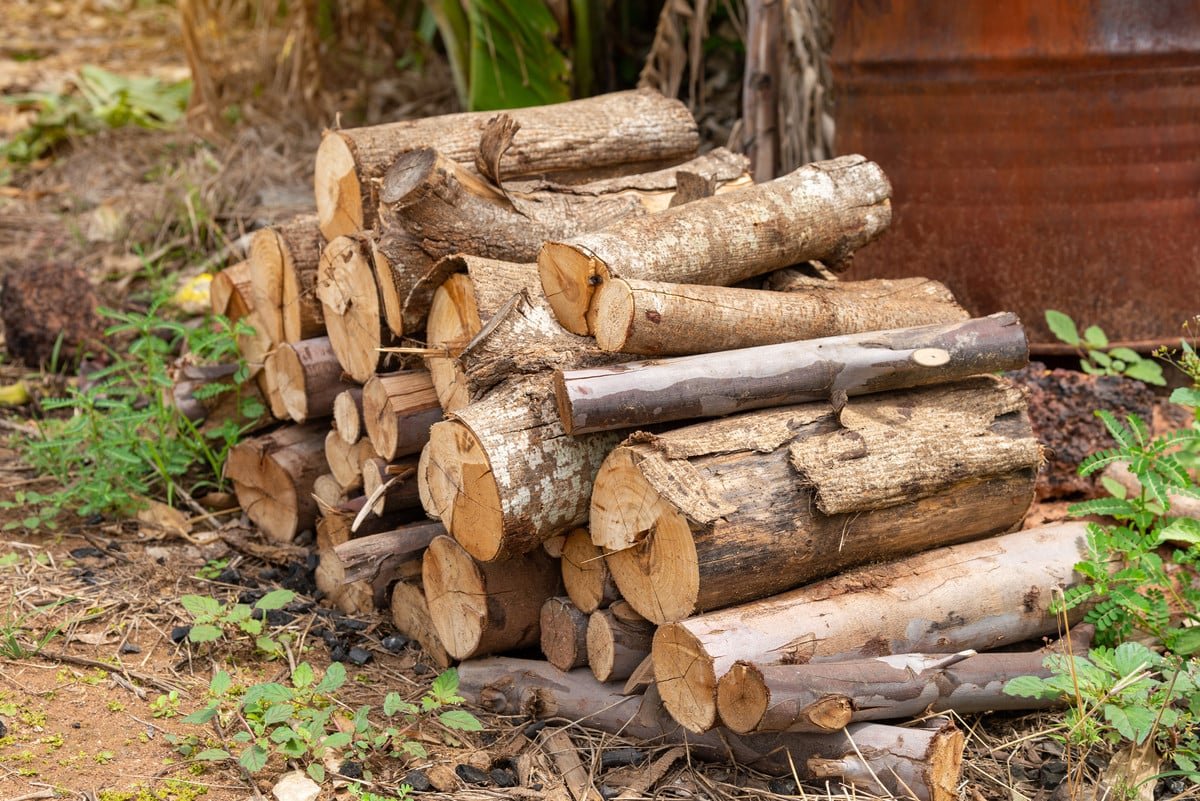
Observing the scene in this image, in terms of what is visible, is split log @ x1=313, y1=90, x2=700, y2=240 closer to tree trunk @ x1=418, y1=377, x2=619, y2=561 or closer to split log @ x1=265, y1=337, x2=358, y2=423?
split log @ x1=265, y1=337, x2=358, y2=423

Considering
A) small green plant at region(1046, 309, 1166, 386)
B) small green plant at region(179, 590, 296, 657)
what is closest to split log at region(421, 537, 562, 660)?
small green plant at region(179, 590, 296, 657)

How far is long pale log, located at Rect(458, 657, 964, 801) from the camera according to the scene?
2.42 meters

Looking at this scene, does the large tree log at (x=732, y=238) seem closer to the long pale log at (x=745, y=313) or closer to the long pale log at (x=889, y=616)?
the long pale log at (x=745, y=313)

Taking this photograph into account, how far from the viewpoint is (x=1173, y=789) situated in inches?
102

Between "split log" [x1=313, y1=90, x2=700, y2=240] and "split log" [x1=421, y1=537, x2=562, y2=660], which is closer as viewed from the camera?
"split log" [x1=421, y1=537, x2=562, y2=660]

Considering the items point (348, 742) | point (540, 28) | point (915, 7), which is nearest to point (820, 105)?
point (915, 7)

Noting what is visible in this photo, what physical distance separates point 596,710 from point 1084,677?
111cm

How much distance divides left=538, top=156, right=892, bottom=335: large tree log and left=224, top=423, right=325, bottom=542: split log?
1.16 meters

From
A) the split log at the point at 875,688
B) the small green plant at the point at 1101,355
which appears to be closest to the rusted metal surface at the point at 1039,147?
the small green plant at the point at 1101,355

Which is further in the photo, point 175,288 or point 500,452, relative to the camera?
point 175,288

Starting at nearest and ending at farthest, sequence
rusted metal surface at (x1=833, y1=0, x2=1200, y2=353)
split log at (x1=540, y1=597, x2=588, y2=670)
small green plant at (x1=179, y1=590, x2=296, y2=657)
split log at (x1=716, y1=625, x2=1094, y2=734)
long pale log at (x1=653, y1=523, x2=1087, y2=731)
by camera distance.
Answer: split log at (x1=716, y1=625, x2=1094, y2=734) < long pale log at (x1=653, y1=523, x2=1087, y2=731) < split log at (x1=540, y1=597, x2=588, y2=670) < small green plant at (x1=179, y1=590, x2=296, y2=657) < rusted metal surface at (x1=833, y1=0, x2=1200, y2=353)

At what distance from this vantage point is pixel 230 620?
3062 mm

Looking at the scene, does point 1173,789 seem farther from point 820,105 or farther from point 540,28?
point 540,28

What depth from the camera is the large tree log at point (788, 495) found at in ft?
8.36
